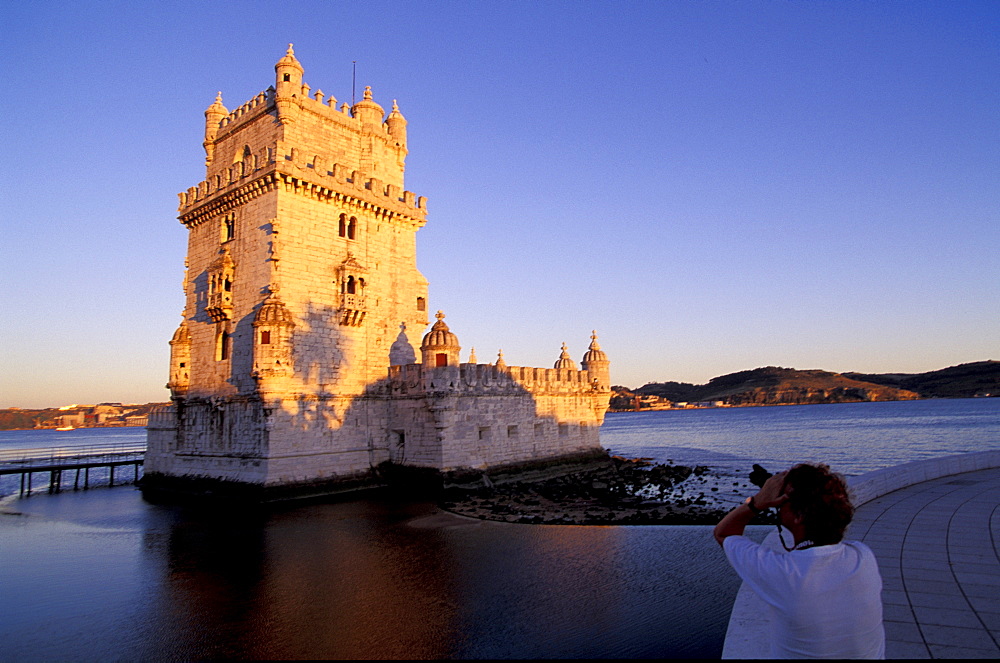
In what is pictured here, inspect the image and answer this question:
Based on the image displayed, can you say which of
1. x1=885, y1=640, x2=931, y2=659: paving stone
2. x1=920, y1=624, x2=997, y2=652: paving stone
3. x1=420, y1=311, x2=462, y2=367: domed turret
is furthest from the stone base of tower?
x1=920, y1=624, x2=997, y2=652: paving stone

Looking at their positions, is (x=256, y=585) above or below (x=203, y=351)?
below

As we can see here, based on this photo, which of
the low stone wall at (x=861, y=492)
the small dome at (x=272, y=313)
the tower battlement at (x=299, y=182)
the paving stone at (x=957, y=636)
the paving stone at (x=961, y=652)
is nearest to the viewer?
the paving stone at (x=961, y=652)

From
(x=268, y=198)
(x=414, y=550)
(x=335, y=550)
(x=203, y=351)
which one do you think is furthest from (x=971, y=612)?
(x=203, y=351)

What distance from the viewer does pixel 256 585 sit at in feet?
44.9

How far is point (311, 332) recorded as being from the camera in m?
25.2

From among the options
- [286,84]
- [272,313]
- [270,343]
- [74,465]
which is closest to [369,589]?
[270,343]

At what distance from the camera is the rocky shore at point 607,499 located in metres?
20.3

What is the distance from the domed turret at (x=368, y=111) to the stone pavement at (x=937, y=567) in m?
26.3

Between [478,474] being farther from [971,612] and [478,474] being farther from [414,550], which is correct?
[971,612]

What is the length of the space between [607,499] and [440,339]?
9.82 metres

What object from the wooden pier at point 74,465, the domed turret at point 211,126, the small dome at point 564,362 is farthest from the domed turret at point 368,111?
the wooden pier at point 74,465

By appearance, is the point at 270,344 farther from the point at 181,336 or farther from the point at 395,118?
the point at 395,118

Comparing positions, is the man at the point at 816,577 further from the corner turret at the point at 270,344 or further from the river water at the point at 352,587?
the corner turret at the point at 270,344

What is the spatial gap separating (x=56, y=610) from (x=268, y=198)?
55.9 feet
